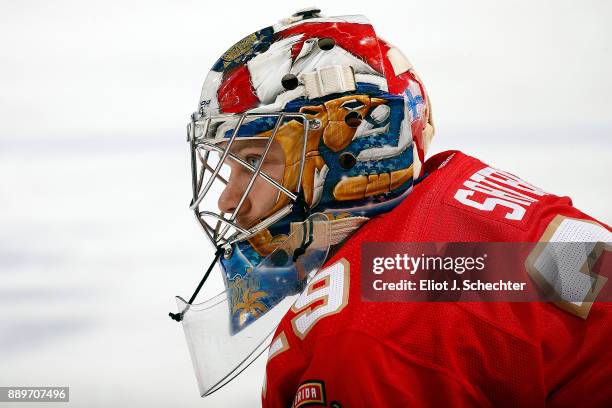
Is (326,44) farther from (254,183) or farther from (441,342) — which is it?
(441,342)

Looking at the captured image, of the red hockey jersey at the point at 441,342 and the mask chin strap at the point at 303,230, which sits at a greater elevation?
the mask chin strap at the point at 303,230

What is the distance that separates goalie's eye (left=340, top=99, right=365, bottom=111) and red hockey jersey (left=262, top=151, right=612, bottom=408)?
227 millimetres

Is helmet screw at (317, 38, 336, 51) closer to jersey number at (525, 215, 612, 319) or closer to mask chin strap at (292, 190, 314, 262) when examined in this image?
mask chin strap at (292, 190, 314, 262)

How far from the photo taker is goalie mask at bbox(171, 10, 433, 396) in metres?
1.70

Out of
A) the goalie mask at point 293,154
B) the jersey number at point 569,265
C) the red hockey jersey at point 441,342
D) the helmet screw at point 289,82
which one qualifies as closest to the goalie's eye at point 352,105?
the goalie mask at point 293,154

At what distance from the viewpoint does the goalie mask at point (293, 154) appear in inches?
67.0

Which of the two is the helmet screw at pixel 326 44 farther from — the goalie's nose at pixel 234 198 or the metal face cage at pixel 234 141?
the goalie's nose at pixel 234 198

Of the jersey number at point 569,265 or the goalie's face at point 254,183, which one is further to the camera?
the goalie's face at point 254,183

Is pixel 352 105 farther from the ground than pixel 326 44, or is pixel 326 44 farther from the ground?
pixel 326 44

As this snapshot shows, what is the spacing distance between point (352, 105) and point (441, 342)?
0.51m

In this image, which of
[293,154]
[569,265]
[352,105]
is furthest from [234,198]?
[569,265]

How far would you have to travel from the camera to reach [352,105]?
170 centimetres

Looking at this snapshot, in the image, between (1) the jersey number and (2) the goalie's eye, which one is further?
(2) the goalie's eye

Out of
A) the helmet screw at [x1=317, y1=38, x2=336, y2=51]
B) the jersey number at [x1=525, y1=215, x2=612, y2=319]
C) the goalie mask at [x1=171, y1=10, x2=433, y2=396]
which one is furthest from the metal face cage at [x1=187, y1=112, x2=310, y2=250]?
the jersey number at [x1=525, y1=215, x2=612, y2=319]
